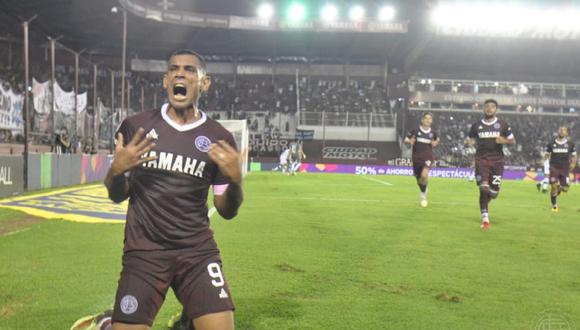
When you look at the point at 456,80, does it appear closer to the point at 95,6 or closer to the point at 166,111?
the point at 95,6

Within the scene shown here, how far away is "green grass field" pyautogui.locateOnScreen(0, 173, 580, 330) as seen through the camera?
5.11 m

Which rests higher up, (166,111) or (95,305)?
(166,111)

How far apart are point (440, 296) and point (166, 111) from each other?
3.61 meters

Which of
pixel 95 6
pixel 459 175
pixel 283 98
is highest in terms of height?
pixel 95 6

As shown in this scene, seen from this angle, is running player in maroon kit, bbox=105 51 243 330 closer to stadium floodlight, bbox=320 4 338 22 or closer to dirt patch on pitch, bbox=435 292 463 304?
dirt patch on pitch, bbox=435 292 463 304

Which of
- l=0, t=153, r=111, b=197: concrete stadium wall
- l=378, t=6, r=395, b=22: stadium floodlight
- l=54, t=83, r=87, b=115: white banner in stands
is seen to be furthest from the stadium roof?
l=0, t=153, r=111, b=197: concrete stadium wall

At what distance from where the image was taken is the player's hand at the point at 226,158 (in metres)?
3.50

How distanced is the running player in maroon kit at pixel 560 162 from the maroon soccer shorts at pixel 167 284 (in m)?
15.3

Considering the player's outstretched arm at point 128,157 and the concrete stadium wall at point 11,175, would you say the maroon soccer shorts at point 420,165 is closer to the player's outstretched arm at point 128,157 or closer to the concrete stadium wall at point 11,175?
the concrete stadium wall at point 11,175

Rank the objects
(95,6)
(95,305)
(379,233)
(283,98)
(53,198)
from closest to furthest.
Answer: (95,305) → (379,233) → (53,198) → (95,6) → (283,98)

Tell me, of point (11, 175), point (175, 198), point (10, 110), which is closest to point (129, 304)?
point (175, 198)

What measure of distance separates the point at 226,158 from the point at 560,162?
51.7ft

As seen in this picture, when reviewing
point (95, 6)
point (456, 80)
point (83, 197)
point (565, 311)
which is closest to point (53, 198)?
point (83, 197)

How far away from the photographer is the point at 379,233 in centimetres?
1070
